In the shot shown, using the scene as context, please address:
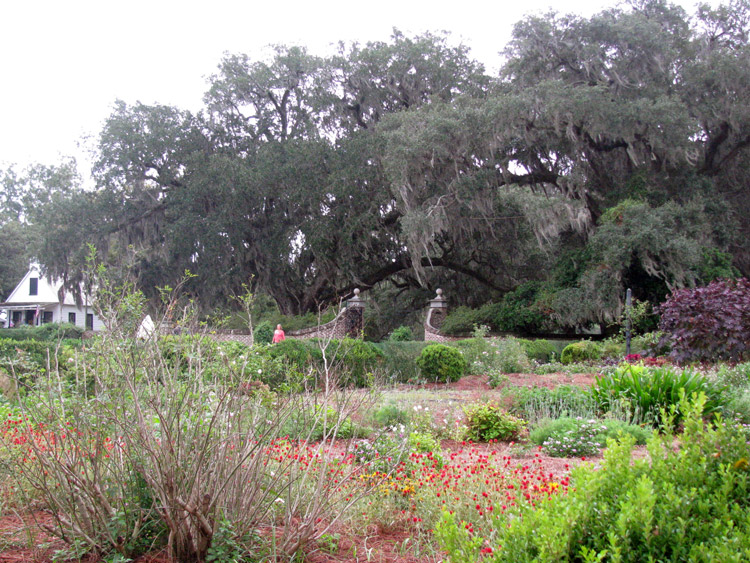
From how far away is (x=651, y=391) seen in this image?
6867 mm

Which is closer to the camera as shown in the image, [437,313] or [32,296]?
[437,313]

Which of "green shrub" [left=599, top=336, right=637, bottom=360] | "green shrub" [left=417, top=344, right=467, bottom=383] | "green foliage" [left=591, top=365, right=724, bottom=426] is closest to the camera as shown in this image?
"green foliage" [left=591, top=365, right=724, bottom=426]

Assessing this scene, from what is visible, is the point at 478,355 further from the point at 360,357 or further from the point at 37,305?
the point at 37,305

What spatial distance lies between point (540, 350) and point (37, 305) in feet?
118

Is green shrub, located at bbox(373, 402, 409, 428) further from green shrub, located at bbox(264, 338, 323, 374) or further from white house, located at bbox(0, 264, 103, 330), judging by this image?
white house, located at bbox(0, 264, 103, 330)

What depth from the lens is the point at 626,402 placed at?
6730 mm

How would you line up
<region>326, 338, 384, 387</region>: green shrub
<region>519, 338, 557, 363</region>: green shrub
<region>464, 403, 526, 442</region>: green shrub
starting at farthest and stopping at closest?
<region>519, 338, 557, 363</region>: green shrub, <region>326, 338, 384, 387</region>: green shrub, <region>464, 403, 526, 442</region>: green shrub

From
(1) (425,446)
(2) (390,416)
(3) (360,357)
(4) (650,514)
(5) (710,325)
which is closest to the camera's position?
Result: (4) (650,514)

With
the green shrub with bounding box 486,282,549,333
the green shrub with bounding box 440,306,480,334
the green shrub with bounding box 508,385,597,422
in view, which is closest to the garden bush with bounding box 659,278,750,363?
the green shrub with bounding box 508,385,597,422

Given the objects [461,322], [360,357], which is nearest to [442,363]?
[360,357]

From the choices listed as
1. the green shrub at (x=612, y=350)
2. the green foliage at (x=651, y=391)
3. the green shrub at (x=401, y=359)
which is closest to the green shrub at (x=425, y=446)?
the green foliage at (x=651, y=391)

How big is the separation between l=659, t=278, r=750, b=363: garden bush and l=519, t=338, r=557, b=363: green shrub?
20.5 ft

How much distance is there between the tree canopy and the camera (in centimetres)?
1980

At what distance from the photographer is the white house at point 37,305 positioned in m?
41.8
